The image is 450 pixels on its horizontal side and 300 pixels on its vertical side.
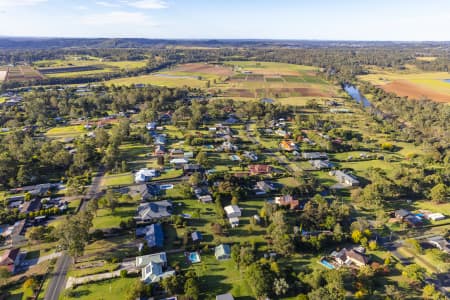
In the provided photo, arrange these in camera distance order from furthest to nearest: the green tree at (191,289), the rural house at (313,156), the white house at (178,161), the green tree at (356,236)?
1. the rural house at (313,156)
2. the white house at (178,161)
3. the green tree at (356,236)
4. the green tree at (191,289)

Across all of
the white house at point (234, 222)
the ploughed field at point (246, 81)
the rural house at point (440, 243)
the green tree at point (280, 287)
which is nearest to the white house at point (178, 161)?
the white house at point (234, 222)

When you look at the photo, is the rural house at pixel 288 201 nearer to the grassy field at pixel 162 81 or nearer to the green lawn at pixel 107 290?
the green lawn at pixel 107 290

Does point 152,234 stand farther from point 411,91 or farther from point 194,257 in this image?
point 411,91

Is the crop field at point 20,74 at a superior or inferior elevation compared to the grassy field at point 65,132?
superior

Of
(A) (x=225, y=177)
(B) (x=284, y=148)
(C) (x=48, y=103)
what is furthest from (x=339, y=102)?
(C) (x=48, y=103)

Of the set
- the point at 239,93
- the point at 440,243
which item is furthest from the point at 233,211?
the point at 239,93

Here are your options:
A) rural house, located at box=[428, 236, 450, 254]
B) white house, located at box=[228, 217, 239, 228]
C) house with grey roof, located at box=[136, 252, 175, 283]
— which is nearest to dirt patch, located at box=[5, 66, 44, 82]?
house with grey roof, located at box=[136, 252, 175, 283]
